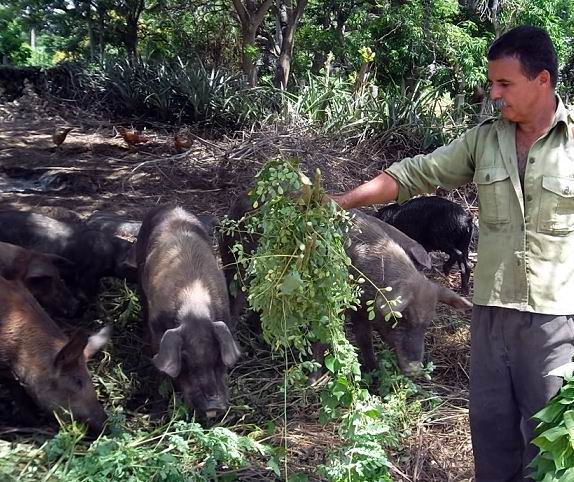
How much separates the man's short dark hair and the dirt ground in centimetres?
285

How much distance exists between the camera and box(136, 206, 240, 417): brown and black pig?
5.27 m

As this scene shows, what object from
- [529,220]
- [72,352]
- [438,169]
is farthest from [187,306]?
[529,220]

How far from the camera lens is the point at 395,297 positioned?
19.9 feet

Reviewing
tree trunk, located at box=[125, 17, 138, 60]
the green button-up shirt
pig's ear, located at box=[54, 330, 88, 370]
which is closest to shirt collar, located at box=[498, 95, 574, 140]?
the green button-up shirt

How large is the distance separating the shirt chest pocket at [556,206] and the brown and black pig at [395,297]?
2.35 m

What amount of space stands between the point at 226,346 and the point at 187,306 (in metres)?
0.49

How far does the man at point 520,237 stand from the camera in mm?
3547

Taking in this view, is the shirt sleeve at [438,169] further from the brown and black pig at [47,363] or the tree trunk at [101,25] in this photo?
the tree trunk at [101,25]

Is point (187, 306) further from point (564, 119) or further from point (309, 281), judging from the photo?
point (564, 119)

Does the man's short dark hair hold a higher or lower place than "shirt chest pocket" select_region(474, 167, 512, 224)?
higher

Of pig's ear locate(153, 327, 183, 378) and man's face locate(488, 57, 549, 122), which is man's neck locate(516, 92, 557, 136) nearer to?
man's face locate(488, 57, 549, 122)

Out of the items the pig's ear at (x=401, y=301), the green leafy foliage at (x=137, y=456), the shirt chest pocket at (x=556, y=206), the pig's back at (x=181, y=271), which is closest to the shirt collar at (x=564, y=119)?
the shirt chest pocket at (x=556, y=206)

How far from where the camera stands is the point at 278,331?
3.83 meters

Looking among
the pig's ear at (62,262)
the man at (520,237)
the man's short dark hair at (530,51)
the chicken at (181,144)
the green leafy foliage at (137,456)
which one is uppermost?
the man's short dark hair at (530,51)
